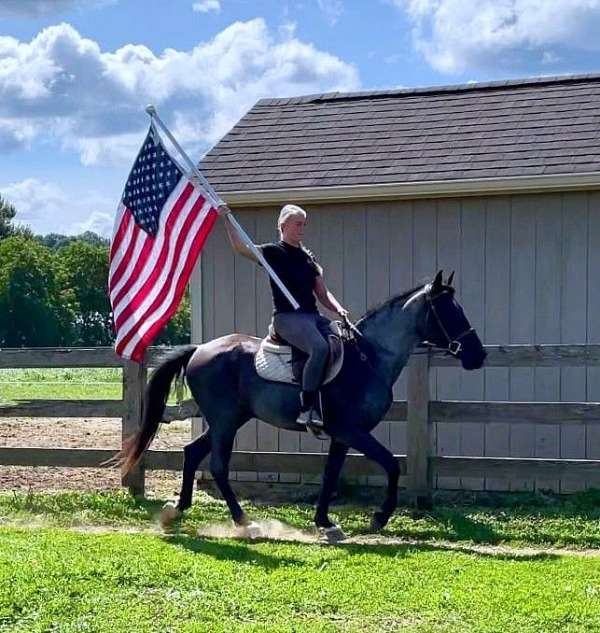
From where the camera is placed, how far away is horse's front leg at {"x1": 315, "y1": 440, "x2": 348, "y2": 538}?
7789mm

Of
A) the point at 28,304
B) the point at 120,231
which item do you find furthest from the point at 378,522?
the point at 28,304

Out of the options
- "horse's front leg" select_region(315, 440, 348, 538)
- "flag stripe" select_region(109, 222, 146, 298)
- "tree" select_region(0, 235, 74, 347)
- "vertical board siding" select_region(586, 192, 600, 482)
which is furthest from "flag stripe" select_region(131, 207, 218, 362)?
"tree" select_region(0, 235, 74, 347)

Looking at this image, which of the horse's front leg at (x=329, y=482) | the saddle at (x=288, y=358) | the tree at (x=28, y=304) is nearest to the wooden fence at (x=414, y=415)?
the horse's front leg at (x=329, y=482)

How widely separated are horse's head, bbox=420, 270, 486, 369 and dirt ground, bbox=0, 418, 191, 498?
11.4ft

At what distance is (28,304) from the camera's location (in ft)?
186

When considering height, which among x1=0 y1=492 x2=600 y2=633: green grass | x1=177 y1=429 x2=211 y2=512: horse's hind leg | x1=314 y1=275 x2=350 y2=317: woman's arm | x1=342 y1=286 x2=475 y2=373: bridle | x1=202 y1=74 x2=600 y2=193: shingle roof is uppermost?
x1=202 y1=74 x2=600 y2=193: shingle roof

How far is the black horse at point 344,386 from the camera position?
768 centimetres

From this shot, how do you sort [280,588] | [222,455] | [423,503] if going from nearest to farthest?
[280,588] → [222,455] → [423,503]

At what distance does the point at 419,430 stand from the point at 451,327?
1349 millimetres

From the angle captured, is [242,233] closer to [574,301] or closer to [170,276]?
[170,276]

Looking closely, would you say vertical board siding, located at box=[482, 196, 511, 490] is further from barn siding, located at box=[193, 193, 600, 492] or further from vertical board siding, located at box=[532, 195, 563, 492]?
vertical board siding, located at box=[532, 195, 563, 492]

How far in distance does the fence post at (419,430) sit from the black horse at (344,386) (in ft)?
2.59

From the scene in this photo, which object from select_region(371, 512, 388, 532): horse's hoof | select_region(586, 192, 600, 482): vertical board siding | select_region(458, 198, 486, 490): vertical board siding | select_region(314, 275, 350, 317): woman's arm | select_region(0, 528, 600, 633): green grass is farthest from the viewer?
select_region(458, 198, 486, 490): vertical board siding

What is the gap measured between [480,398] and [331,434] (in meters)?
2.70
